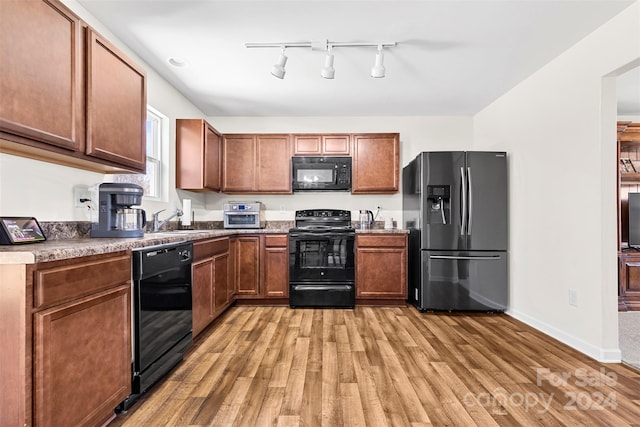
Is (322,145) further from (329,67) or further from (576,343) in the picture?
(576,343)

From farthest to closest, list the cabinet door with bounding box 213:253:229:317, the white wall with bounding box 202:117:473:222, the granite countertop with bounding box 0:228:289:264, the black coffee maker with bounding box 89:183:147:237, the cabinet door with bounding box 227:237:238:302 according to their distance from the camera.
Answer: the white wall with bounding box 202:117:473:222, the cabinet door with bounding box 227:237:238:302, the cabinet door with bounding box 213:253:229:317, the black coffee maker with bounding box 89:183:147:237, the granite countertop with bounding box 0:228:289:264

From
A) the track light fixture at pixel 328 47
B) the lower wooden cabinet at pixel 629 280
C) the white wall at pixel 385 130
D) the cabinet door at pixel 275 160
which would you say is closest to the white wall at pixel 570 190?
the white wall at pixel 385 130

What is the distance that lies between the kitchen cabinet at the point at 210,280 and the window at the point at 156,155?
864mm

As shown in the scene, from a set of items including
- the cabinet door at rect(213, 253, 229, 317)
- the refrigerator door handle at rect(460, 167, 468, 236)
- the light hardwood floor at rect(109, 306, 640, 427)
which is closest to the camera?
the light hardwood floor at rect(109, 306, 640, 427)

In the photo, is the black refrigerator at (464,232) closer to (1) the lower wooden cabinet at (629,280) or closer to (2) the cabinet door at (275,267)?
(1) the lower wooden cabinet at (629,280)

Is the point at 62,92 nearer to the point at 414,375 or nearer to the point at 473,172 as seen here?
the point at 414,375

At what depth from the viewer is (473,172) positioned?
3.35 meters

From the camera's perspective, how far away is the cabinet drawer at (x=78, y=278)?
112 centimetres

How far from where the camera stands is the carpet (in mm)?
2279

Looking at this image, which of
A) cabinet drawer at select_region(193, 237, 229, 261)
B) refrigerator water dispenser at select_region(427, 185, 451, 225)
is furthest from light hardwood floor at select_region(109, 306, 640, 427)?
refrigerator water dispenser at select_region(427, 185, 451, 225)

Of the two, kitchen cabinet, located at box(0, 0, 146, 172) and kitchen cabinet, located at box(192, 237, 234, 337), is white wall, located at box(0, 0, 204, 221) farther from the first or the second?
kitchen cabinet, located at box(192, 237, 234, 337)

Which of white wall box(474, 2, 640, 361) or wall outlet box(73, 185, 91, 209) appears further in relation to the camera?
white wall box(474, 2, 640, 361)

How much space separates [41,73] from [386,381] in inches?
99.8

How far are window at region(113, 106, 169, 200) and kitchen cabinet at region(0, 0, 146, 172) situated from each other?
957mm
